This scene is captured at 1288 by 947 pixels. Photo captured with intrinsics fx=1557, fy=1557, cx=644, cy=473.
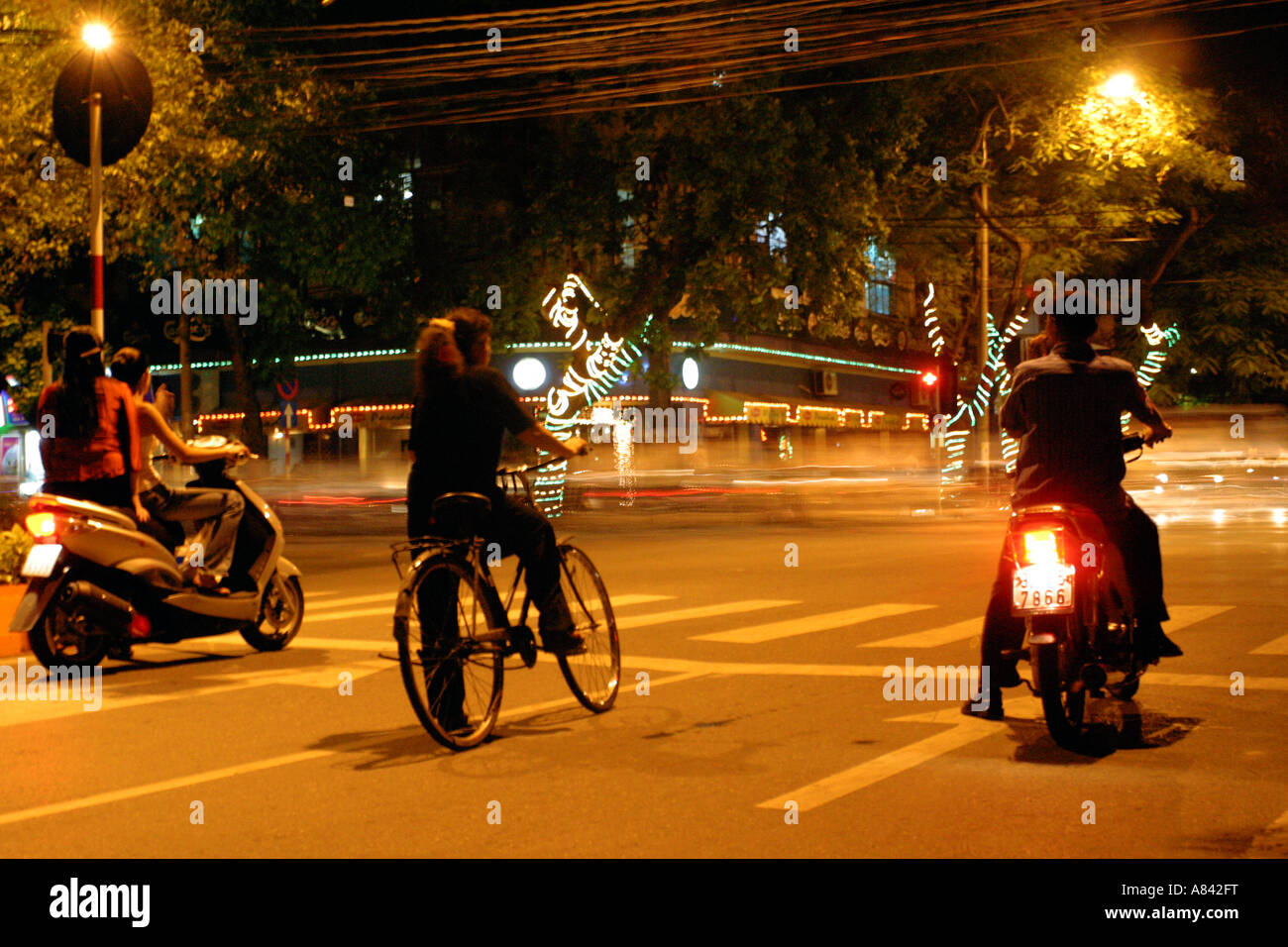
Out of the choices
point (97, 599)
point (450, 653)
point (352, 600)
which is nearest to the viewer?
point (450, 653)

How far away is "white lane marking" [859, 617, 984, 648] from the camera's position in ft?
32.0

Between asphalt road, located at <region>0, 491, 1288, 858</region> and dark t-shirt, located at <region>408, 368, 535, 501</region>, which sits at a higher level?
dark t-shirt, located at <region>408, 368, 535, 501</region>

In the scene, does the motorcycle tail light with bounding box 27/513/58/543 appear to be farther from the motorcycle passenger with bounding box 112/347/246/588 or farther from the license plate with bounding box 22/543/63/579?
the motorcycle passenger with bounding box 112/347/246/588

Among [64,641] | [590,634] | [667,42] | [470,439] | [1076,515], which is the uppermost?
[667,42]

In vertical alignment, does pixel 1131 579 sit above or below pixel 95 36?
below

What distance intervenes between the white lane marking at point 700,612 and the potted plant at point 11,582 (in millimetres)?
3962

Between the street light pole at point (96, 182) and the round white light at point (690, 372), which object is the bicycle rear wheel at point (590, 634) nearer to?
the street light pole at point (96, 182)

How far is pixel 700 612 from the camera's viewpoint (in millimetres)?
11648

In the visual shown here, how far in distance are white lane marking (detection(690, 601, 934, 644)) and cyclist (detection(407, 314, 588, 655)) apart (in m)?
3.28

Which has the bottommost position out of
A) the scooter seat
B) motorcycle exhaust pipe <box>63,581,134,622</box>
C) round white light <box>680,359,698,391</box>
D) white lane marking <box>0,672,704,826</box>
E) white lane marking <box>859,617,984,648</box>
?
white lane marking <box>859,617,984,648</box>

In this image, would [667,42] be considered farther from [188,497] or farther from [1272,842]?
[1272,842]

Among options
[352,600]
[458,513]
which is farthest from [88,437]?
[352,600]

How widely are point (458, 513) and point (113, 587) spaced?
324cm

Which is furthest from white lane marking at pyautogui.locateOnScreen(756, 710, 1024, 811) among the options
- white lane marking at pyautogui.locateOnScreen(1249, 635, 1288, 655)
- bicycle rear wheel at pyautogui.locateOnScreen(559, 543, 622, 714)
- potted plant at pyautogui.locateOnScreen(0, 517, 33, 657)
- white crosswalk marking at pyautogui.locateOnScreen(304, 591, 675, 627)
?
potted plant at pyautogui.locateOnScreen(0, 517, 33, 657)
